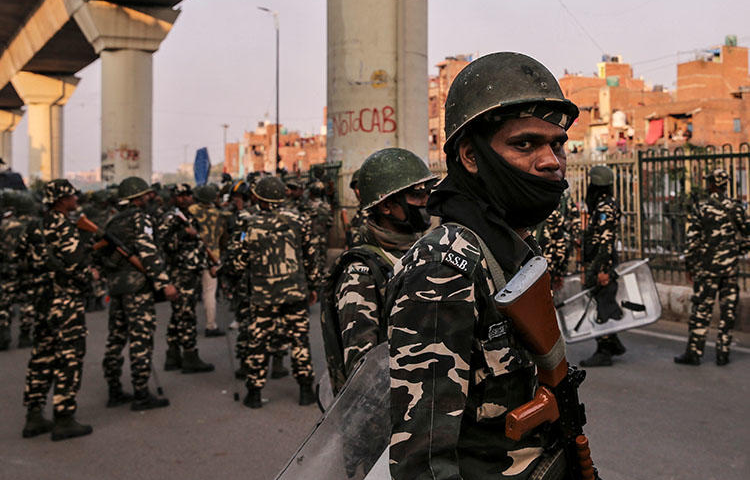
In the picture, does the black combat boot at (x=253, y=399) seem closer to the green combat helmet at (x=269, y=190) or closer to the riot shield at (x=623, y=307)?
the green combat helmet at (x=269, y=190)

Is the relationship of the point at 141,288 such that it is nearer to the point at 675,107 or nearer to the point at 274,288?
the point at 274,288

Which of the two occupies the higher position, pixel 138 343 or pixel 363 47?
pixel 363 47

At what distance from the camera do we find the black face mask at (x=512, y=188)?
1551 millimetres

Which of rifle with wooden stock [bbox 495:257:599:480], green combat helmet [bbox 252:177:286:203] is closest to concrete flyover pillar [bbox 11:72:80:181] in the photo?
green combat helmet [bbox 252:177:286:203]

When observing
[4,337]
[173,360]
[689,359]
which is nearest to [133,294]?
[173,360]

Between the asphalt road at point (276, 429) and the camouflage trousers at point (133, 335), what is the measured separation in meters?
0.31

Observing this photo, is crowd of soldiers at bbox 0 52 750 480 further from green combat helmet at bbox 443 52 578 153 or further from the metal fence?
the metal fence

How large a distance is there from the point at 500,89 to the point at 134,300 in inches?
203

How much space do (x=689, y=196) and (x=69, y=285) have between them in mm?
7915

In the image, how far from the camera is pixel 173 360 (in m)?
7.29

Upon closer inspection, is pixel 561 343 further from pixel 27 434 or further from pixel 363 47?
pixel 363 47

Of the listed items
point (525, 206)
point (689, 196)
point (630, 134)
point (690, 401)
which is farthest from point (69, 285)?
point (630, 134)

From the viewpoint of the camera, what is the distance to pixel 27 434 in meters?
5.25

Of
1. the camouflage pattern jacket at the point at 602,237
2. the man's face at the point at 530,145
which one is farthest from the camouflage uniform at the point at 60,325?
the camouflage pattern jacket at the point at 602,237
